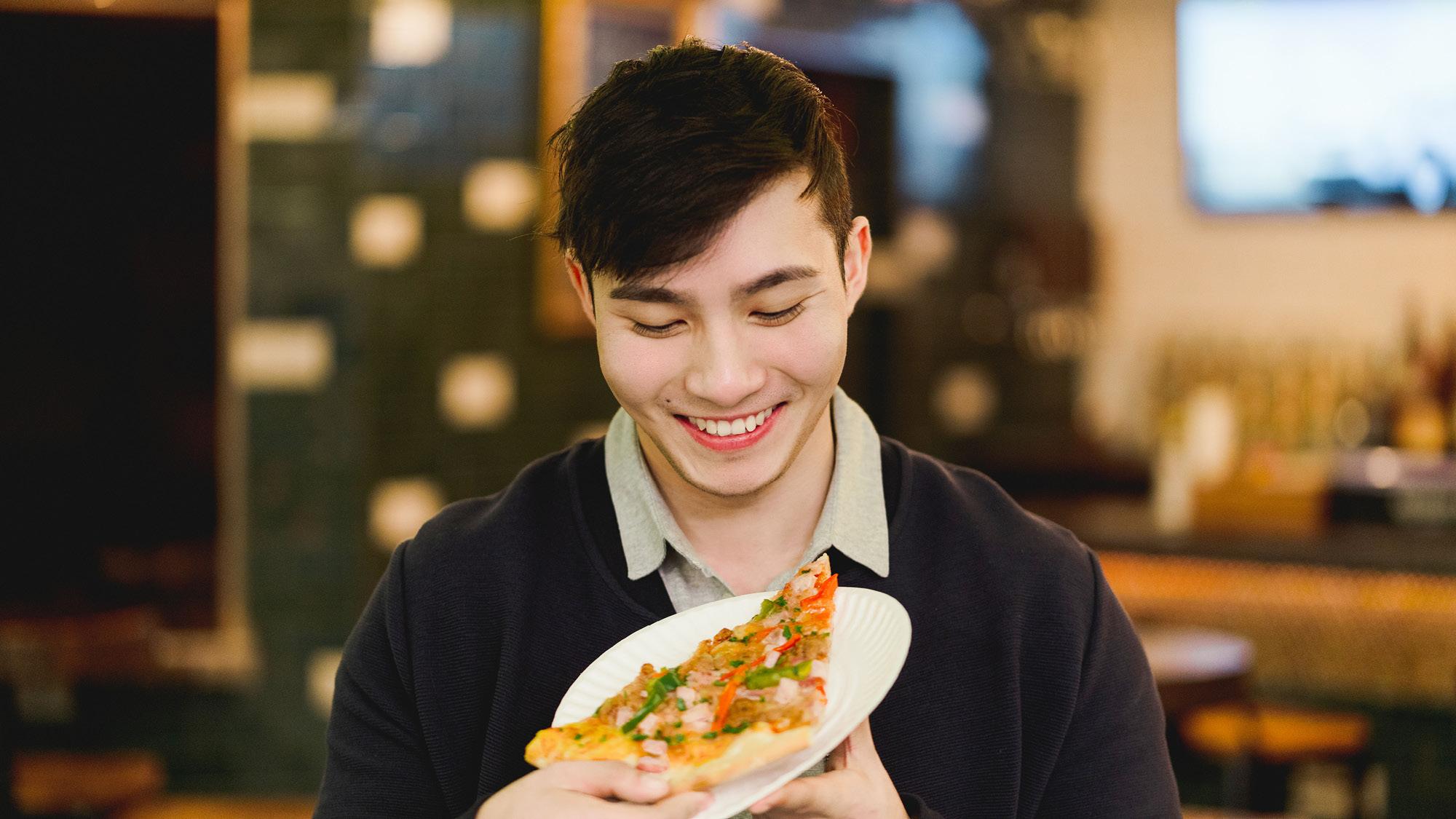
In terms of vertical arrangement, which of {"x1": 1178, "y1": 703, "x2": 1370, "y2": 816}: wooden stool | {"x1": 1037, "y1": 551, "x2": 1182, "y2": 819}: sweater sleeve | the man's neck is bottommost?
{"x1": 1178, "y1": 703, "x2": 1370, "y2": 816}: wooden stool

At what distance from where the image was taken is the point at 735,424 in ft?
4.38

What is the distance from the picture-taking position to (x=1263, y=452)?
4582 millimetres

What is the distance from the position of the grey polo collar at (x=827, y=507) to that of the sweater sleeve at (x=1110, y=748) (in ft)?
0.78

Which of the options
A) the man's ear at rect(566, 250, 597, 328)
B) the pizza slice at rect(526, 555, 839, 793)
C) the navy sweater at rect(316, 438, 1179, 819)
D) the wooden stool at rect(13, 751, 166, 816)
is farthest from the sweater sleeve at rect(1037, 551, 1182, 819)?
the wooden stool at rect(13, 751, 166, 816)

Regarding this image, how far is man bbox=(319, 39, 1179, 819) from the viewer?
1.29 meters

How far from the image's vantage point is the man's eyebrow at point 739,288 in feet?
4.18

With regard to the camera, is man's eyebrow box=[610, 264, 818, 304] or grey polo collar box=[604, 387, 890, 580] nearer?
man's eyebrow box=[610, 264, 818, 304]

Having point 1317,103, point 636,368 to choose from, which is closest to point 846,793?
point 636,368

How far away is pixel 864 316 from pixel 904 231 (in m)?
0.37

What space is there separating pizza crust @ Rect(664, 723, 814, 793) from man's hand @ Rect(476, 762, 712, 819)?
0.01 m

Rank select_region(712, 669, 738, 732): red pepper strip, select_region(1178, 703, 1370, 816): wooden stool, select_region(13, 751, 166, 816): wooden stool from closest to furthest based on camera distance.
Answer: select_region(712, 669, 738, 732): red pepper strip
select_region(13, 751, 166, 816): wooden stool
select_region(1178, 703, 1370, 816): wooden stool

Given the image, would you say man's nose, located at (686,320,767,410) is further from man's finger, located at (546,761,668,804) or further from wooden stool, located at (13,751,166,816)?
wooden stool, located at (13,751,166,816)

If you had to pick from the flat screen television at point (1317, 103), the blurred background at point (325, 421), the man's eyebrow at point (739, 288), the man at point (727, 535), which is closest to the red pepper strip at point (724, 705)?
the man at point (727, 535)

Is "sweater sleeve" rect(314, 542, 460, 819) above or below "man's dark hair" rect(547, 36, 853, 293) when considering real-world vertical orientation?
below
